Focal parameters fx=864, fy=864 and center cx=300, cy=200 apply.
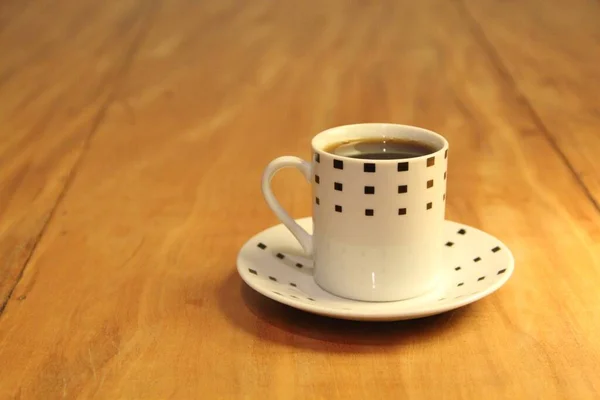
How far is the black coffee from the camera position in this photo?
75 cm

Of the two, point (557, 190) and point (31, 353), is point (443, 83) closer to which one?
point (557, 190)

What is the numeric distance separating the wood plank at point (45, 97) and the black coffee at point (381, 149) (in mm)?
330

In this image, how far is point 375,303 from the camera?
722 millimetres

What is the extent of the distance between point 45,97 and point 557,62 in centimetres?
92

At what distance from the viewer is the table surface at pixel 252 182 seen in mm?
654

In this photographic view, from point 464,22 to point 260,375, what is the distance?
1.43 m

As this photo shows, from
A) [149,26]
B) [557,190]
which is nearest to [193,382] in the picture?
[557,190]

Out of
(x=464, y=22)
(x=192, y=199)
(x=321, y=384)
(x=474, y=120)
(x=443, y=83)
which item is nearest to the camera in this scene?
(x=321, y=384)

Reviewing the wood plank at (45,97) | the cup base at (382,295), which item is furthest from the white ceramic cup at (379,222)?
the wood plank at (45,97)

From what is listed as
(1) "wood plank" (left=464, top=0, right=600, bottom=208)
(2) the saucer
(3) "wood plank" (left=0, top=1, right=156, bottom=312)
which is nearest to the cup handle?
(2) the saucer

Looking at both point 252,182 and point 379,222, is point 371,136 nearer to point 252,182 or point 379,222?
point 379,222

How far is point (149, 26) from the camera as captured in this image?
192cm

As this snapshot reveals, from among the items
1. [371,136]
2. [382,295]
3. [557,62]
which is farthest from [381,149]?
[557,62]

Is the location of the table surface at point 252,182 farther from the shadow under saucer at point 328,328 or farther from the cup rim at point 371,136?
the cup rim at point 371,136
